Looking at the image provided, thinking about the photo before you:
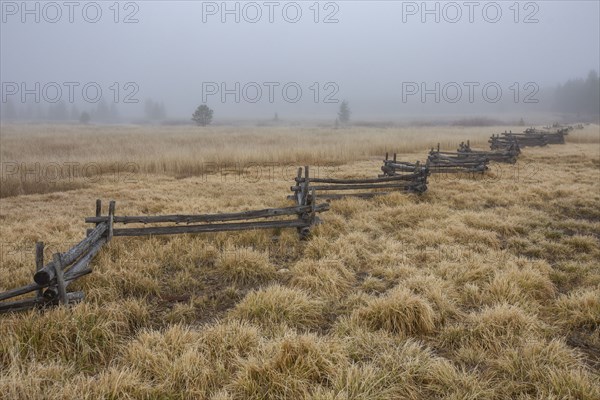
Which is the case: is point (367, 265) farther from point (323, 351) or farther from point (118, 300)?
point (118, 300)

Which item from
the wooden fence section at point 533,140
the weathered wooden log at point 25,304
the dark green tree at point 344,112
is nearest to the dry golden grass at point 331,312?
the weathered wooden log at point 25,304

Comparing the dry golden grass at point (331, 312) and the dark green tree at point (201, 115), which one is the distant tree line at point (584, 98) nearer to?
the dark green tree at point (201, 115)

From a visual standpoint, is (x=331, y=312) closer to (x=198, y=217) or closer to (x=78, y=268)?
(x=198, y=217)

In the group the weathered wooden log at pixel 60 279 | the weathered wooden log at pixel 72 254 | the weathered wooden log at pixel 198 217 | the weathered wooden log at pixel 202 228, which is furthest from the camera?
the weathered wooden log at pixel 202 228

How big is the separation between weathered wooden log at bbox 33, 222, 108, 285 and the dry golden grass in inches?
13.2

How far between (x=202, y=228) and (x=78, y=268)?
202 cm

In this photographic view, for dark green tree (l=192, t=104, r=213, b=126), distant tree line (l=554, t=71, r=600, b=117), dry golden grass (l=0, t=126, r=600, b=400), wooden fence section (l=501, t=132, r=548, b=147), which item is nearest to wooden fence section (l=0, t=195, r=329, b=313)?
dry golden grass (l=0, t=126, r=600, b=400)

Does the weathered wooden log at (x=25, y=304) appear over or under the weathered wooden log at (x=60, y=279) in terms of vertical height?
under

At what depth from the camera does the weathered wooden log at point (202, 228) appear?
227 inches

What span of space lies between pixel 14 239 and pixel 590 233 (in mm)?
11142

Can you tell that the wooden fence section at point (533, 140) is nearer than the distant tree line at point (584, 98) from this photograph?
Yes

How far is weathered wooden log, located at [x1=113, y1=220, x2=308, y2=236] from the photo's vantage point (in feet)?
18.9

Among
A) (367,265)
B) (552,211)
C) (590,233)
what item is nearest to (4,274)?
(367,265)

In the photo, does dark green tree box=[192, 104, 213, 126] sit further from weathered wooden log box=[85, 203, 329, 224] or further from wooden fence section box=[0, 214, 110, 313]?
wooden fence section box=[0, 214, 110, 313]
